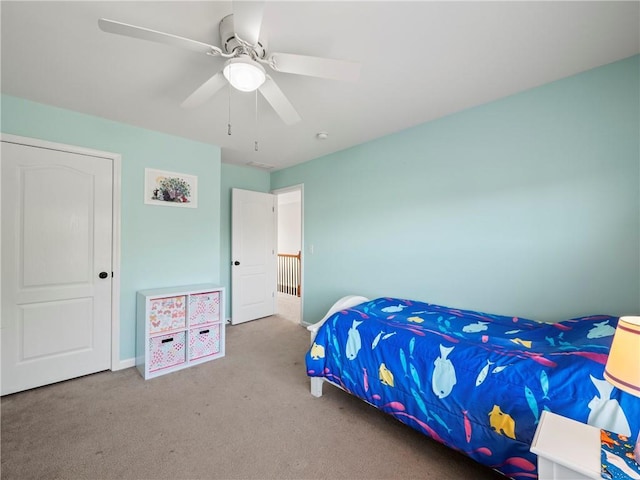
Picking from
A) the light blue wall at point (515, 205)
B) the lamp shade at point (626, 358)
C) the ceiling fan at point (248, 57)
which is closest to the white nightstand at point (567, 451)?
the lamp shade at point (626, 358)

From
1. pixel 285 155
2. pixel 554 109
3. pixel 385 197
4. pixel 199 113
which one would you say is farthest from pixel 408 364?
pixel 285 155

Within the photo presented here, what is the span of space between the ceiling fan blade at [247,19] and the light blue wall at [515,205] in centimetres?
201

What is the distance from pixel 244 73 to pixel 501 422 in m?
2.13

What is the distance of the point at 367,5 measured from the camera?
4.58ft

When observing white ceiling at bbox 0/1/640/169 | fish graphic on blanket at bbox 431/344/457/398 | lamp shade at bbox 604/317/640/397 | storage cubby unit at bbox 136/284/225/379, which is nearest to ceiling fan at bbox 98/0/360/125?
white ceiling at bbox 0/1/640/169

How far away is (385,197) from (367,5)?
6.39ft

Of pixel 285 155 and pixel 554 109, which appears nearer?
pixel 554 109

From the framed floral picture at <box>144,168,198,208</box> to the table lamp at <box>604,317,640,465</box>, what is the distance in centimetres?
347

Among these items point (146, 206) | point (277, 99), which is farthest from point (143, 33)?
point (146, 206)

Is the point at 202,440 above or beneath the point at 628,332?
beneath

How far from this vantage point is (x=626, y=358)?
902mm

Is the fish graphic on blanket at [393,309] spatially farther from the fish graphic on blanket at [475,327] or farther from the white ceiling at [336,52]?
the white ceiling at [336,52]

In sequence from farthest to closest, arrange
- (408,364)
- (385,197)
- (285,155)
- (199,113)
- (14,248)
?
(285,155) → (385,197) → (199,113) → (14,248) → (408,364)

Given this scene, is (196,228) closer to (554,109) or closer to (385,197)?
(385,197)
